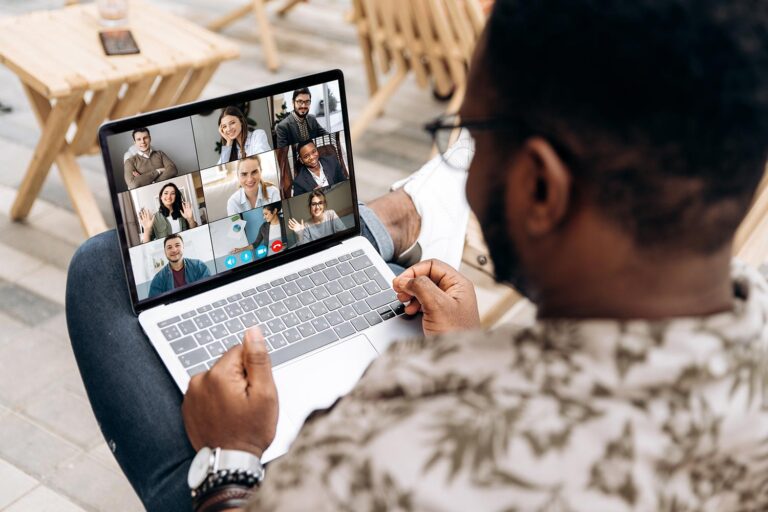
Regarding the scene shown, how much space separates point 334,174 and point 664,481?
2.51 ft

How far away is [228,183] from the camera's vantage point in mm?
1109

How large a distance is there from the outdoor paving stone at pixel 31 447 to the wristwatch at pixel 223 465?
895mm

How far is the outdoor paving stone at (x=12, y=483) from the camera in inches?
60.6

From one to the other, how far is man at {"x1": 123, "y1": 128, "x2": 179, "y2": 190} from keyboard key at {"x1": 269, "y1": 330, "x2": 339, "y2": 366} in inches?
11.2

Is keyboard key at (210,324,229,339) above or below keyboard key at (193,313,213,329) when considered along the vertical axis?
below

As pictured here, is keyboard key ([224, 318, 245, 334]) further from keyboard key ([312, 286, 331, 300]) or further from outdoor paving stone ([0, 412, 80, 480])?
outdoor paving stone ([0, 412, 80, 480])

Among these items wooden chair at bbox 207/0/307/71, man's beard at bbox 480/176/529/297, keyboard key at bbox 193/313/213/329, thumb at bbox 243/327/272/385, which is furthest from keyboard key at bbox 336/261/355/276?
wooden chair at bbox 207/0/307/71

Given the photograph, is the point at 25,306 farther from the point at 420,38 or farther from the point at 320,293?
the point at 420,38

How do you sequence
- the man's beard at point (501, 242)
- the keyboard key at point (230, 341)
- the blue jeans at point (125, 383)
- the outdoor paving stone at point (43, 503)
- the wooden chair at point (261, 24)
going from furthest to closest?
the wooden chair at point (261, 24)
the outdoor paving stone at point (43, 503)
the keyboard key at point (230, 341)
the blue jeans at point (125, 383)
the man's beard at point (501, 242)

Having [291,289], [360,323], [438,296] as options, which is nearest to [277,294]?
[291,289]

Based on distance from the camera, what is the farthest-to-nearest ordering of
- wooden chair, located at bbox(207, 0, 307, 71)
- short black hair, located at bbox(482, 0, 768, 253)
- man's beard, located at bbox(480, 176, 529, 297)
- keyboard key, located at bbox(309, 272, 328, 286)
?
1. wooden chair, located at bbox(207, 0, 307, 71)
2. keyboard key, located at bbox(309, 272, 328, 286)
3. man's beard, located at bbox(480, 176, 529, 297)
4. short black hair, located at bbox(482, 0, 768, 253)

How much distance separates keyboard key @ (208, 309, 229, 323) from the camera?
110 centimetres

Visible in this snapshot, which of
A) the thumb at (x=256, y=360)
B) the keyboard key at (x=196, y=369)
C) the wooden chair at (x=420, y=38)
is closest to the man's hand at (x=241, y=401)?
the thumb at (x=256, y=360)

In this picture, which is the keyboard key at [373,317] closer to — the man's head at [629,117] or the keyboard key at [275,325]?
the keyboard key at [275,325]
